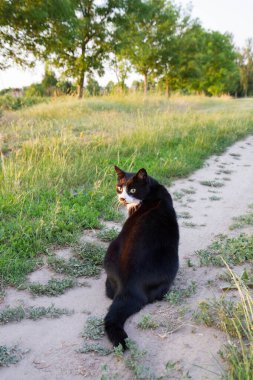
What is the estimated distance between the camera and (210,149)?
375 inches

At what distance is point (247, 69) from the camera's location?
60.6 m

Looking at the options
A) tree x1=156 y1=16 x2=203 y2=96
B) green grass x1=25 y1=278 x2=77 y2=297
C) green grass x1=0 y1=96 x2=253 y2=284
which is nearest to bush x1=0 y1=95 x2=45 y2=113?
green grass x1=0 y1=96 x2=253 y2=284

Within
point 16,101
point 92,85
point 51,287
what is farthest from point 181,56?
point 51,287

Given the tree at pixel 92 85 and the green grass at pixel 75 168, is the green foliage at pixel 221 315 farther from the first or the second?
the tree at pixel 92 85

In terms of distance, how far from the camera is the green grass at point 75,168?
4.53 m

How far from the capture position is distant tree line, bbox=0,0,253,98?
15.4 m

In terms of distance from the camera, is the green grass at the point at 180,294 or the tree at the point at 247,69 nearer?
the green grass at the point at 180,294

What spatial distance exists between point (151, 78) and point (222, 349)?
2998 centimetres

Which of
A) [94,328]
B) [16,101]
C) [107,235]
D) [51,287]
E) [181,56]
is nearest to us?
[94,328]

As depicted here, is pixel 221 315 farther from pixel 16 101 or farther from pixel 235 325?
pixel 16 101

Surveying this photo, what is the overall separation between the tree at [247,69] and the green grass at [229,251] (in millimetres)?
58577

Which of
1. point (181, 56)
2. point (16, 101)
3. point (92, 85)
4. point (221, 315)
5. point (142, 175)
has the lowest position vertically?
point (221, 315)

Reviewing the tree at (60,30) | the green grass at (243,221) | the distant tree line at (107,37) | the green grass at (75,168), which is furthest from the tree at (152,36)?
the green grass at (243,221)

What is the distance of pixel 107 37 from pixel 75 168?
16.1 metres
